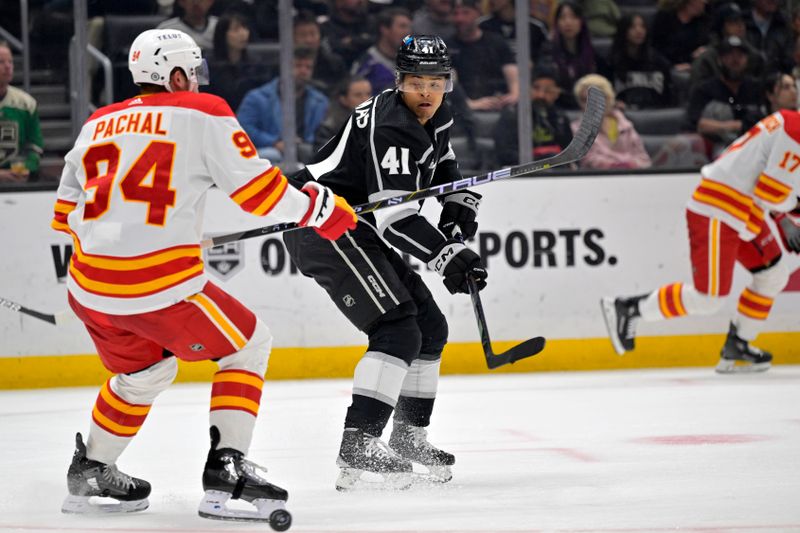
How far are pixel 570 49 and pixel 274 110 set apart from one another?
1409 millimetres

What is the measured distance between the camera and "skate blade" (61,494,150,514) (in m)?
2.92

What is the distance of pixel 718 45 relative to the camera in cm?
622

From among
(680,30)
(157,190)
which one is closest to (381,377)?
(157,190)

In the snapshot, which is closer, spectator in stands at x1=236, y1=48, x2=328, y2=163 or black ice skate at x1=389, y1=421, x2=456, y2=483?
black ice skate at x1=389, y1=421, x2=456, y2=483

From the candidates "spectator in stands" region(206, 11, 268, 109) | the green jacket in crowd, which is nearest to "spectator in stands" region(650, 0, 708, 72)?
"spectator in stands" region(206, 11, 268, 109)

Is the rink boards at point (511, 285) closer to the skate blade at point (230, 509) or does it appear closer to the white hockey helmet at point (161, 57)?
the white hockey helmet at point (161, 57)

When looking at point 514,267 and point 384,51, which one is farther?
point 384,51

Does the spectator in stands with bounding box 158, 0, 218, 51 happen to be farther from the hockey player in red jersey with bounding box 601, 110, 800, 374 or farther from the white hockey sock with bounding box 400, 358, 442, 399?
the white hockey sock with bounding box 400, 358, 442, 399

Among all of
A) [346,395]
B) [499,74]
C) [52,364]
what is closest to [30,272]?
[52,364]

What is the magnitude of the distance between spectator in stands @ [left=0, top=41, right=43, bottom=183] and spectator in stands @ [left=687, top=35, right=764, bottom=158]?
119 inches

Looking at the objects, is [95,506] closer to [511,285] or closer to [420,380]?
[420,380]

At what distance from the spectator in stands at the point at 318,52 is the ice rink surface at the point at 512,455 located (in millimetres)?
1383

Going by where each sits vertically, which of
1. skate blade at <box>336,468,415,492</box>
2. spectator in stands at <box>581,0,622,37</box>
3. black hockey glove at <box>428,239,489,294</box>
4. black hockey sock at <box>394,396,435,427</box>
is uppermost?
spectator in stands at <box>581,0,622,37</box>

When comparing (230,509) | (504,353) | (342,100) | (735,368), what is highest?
(342,100)
